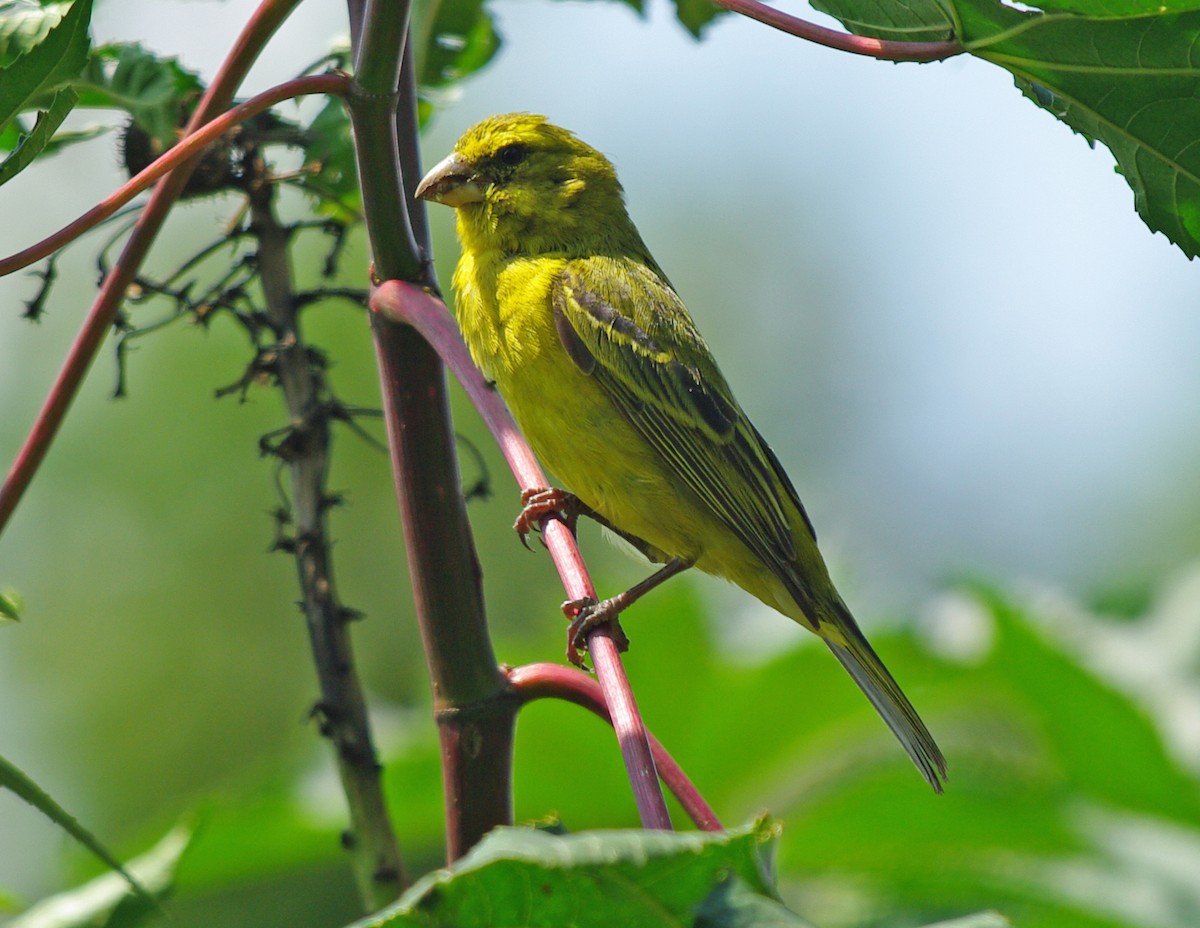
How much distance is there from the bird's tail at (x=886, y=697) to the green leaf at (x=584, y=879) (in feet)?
6.69

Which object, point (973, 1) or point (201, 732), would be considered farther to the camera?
point (201, 732)

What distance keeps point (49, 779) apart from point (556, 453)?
9.26m

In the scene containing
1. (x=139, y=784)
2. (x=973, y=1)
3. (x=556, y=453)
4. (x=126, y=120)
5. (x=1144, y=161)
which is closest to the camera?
(x=973, y=1)

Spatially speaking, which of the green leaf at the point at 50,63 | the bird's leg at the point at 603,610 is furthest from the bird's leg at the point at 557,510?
the green leaf at the point at 50,63

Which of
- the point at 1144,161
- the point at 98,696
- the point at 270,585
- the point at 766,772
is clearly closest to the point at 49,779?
the point at 98,696

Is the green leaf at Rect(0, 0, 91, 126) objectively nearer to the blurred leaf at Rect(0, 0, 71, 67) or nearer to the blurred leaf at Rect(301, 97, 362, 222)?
the blurred leaf at Rect(0, 0, 71, 67)

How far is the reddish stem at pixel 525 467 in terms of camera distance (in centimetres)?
155

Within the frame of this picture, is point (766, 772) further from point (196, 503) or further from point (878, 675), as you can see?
point (196, 503)

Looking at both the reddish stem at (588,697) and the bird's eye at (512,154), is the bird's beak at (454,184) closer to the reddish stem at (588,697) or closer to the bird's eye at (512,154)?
the bird's eye at (512,154)

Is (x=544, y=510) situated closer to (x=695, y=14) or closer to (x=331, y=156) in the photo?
(x=331, y=156)

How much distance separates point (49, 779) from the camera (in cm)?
1130

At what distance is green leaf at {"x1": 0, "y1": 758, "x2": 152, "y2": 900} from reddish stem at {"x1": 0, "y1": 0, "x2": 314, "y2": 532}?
1.98ft

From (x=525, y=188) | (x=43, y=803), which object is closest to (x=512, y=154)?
(x=525, y=188)

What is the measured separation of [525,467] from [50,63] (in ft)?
2.95
